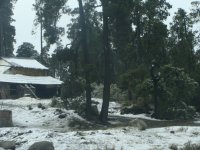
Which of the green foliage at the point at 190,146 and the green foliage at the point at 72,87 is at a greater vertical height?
the green foliage at the point at 72,87

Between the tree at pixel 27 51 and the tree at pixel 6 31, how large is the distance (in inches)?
351

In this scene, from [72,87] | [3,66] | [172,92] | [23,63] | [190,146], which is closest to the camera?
[190,146]

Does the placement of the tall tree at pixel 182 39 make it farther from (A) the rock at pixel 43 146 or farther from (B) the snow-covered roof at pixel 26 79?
(A) the rock at pixel 43 146

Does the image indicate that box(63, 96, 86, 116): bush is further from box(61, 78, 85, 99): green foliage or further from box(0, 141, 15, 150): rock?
box(0, 141, 15, 150): rock

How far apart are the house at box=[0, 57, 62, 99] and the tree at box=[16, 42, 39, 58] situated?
2899 centimetres

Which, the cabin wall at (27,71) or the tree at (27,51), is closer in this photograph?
the cabin wall at (27,71)

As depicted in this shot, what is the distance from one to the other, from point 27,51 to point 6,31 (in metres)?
18.0

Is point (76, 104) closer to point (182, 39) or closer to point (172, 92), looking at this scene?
point (172, 92)

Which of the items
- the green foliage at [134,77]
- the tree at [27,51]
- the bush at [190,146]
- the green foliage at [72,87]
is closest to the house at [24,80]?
the green foliage at [134,77]

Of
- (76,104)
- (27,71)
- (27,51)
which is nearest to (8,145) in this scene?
(76,104)

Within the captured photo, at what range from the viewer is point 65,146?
19797 millimetres

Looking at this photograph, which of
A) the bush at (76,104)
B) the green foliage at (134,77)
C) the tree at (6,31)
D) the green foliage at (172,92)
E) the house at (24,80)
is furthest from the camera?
the tree at (6,31)

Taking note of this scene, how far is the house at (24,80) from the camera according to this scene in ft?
197

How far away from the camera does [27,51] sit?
104 meters
